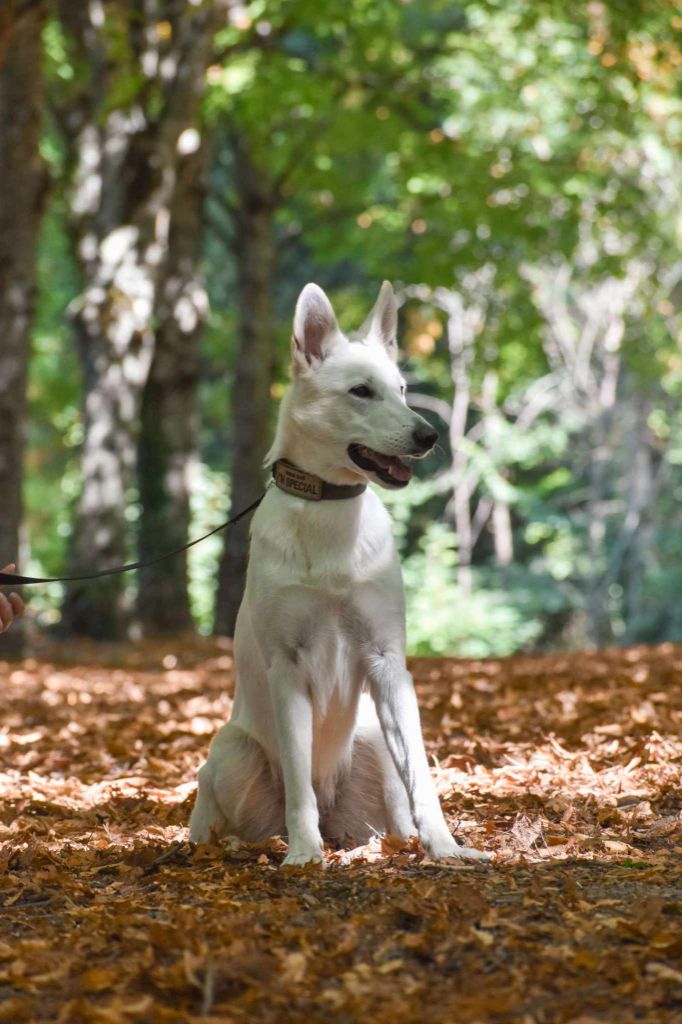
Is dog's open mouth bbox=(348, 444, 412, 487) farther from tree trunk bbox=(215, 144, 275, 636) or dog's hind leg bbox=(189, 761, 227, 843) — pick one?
tree trunk bbox=(215, 144, 275, 636)

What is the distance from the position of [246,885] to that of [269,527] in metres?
1.30

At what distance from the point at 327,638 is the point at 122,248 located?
10.5 metres

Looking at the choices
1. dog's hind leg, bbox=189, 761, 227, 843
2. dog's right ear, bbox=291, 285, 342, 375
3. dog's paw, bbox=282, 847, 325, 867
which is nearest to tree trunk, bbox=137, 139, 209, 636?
dog's hind leg, bbox=189, 761, 227, 843

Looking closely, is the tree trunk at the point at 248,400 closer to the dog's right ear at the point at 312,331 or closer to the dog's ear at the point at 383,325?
the dog's ear at the point at 383,325

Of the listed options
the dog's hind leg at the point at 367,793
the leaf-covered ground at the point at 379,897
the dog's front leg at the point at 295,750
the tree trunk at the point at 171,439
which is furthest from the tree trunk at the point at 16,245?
the dog's front leg at the point at 295,750

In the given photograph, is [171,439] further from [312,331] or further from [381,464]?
[381,464]

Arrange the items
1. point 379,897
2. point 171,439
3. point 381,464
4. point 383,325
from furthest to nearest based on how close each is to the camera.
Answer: point 171,439 → point 383,325 → point 381,464 → point 379,897

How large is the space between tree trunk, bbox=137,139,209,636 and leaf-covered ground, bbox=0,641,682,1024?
374 inches

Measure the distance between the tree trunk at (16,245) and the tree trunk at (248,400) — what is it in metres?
4.45

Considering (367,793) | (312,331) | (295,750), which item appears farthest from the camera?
(367,793)

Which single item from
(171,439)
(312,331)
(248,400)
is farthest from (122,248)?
(312,331)

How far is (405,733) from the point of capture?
178 inches

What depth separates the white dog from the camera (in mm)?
4520

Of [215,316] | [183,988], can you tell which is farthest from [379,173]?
[183,988]
